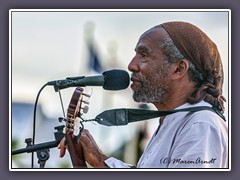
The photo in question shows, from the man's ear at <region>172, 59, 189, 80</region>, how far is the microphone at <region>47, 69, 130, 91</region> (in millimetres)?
277

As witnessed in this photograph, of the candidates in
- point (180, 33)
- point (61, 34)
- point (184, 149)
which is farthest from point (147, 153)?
point (61, 34)

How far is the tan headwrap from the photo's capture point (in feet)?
12.2

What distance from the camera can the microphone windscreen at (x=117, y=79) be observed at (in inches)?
150

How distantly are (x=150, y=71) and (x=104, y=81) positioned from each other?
277 millimetres

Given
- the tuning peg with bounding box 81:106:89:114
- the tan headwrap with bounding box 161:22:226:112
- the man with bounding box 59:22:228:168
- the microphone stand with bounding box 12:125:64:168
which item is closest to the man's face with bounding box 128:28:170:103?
the man with bounding box 59:22:228:168

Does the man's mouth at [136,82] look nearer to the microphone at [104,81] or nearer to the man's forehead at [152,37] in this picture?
the microphone at [104,81]

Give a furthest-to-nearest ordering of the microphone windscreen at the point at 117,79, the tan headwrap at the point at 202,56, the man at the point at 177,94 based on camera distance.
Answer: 1. the microphone windscreen at the point at 117,79
2. the tan headwrap at the point at 202,56
3. the man at the point at 177,94

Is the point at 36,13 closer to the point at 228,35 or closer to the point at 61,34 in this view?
the point at 61,34

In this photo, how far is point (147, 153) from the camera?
3.80 m

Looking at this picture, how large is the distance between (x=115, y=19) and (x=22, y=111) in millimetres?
844

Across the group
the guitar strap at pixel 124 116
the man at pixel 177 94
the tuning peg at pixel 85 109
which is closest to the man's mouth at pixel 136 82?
the man at pixel 177 94

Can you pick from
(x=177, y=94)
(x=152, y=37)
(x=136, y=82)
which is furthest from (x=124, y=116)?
(x=152, y=37)

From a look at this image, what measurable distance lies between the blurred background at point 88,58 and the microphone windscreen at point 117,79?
65 mm
